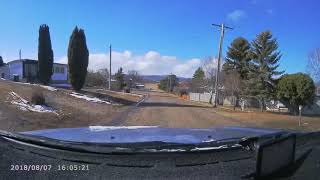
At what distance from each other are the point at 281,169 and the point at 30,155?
1.30 metres

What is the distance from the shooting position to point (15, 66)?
6888 cm

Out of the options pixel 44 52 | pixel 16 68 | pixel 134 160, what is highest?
pixel 44 52

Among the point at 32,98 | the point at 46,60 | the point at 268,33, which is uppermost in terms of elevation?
the point at 268,33

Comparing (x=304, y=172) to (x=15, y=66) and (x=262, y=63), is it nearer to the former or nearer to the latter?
(x=262, y=63)

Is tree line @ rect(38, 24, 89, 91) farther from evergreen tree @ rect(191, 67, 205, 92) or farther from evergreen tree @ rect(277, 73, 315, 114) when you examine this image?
evergreen tree @ rect(191, 67, 205, 92)

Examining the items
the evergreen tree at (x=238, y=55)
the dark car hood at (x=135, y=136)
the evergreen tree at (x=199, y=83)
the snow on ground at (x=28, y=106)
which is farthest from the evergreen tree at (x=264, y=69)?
the dark car hood at (x=135, y=136)

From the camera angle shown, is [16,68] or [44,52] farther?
[16,68]

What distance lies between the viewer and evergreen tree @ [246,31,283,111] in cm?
6506

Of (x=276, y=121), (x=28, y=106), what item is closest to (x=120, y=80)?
(x=276, y=121)

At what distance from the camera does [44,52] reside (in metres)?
54.2

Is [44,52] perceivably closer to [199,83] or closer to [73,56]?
[73,56]

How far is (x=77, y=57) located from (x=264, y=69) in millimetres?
25623

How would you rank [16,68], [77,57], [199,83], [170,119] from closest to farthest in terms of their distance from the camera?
[170,119], [77,57], [16,68], [199,83]

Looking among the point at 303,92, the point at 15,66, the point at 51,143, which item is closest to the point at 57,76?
the point at 15,66
